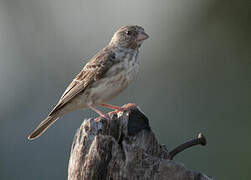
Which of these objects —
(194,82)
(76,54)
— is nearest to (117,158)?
(194,82)

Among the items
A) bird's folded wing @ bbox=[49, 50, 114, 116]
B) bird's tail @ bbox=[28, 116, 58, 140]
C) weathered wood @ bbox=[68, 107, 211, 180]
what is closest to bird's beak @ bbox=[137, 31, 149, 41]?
bird's folded wing @ bbox=[49, 50, 114, 116]

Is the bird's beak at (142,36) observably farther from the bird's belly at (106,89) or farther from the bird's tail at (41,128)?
the bird's tail at (41,128)

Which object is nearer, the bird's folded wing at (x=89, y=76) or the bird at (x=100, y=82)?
the bird at (x=100, y=82)

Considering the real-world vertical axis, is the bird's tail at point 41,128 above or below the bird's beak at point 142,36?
below

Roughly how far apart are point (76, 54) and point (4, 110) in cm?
166

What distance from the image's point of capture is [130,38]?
6.80 metres

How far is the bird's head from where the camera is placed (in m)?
6.72

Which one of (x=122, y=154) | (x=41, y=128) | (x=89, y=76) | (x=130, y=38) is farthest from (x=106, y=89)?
(x=122, y=154)

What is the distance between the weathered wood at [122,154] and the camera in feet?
11.3

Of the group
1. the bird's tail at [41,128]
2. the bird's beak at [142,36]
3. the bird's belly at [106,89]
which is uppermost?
the bird's beak at [142,36]

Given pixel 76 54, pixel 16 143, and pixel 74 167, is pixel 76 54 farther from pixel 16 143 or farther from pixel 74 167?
pixel 74 167

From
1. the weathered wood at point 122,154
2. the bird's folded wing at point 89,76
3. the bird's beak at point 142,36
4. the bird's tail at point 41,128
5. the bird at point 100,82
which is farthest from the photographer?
the bird's beak at point 142,36

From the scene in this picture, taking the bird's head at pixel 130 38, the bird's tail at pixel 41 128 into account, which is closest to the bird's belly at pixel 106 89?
the bird's tail at pixel 41 128

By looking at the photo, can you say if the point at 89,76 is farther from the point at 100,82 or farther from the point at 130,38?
the point at 130,38
